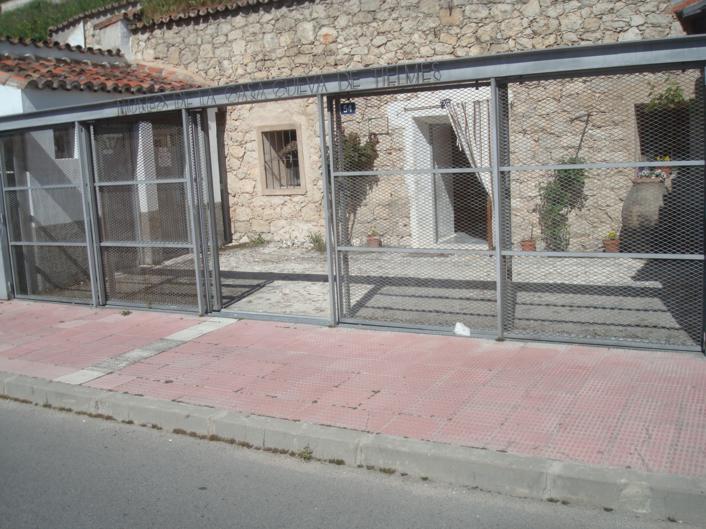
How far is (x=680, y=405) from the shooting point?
529cm

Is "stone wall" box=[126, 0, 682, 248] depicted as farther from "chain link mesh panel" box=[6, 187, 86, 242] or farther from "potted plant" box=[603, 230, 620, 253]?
"chain link mesh panel" box=[6, 187, 86, 242]

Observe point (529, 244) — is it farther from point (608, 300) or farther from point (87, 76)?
point (87, 76)

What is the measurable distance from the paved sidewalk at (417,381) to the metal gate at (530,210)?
63 centimetres

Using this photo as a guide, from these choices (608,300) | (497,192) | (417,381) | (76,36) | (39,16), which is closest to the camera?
(417,381)

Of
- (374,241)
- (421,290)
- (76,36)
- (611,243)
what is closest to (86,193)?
(374,241)

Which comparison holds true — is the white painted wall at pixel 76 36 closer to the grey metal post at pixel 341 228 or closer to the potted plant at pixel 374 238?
the potted plant at pixel 374 238

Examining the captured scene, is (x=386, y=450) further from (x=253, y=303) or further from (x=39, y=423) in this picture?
(x=253, y=303)

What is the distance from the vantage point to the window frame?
14305mm

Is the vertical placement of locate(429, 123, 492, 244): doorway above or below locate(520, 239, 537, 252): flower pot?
above

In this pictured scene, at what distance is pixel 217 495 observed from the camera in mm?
4594

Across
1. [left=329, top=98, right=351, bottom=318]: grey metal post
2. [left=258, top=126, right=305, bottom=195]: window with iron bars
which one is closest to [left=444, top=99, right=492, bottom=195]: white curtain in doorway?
[left=329, top=98, right=351, bottom=318]: grey metal post

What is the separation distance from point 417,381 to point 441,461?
5.03 feet

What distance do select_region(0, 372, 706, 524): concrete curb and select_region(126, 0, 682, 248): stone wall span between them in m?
4.37

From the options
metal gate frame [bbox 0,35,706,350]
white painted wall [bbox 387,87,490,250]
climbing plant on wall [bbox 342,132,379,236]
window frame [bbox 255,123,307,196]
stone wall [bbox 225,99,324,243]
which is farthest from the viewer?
window frame [bbox 255,123,307,196]
